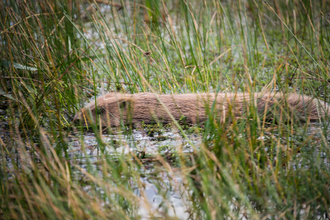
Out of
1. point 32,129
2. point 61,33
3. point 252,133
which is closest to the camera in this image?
point 252,133

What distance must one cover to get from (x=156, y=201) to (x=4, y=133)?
1482 mm

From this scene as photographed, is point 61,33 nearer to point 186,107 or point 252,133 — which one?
point 186,107

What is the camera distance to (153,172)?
1.91 meters

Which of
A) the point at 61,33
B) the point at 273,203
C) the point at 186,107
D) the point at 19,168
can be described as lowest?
the point at 273,203

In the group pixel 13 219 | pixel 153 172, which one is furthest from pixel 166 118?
pixel 13 219

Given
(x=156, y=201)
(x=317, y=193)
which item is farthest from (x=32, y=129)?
(x=317, y=193)

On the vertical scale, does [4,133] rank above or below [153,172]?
above

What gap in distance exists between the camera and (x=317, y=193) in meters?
1.65

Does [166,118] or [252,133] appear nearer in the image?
[252,133]

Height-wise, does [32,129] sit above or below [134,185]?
above

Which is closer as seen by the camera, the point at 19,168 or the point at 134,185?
the point at 134,185

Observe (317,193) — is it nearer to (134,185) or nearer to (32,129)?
(134,185)

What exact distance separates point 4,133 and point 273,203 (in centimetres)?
206

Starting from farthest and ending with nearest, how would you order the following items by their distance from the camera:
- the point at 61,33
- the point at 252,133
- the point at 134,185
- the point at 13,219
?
the point at 61,33 < the point at 252,133 < the point at 134,185 < the point at 13,219
